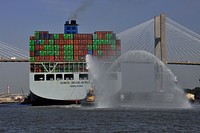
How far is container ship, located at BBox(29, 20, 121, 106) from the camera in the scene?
103 m

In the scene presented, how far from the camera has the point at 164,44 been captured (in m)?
122

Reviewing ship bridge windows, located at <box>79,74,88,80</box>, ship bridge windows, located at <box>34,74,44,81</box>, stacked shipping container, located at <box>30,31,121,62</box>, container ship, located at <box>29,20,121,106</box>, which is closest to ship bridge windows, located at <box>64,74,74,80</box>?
container ship, located at <box>29,20,121,106</box>

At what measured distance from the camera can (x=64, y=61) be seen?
10556 cm

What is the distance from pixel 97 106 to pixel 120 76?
19703mm

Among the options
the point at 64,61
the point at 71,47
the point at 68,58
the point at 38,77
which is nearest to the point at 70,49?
the point at 71,47

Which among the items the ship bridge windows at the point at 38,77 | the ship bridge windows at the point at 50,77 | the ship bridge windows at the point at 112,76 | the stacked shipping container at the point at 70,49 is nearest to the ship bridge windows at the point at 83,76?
the stacked shipping container at the point at 70,49

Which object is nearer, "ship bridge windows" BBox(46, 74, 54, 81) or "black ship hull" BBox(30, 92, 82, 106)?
"black ship hull" BBox(30, 92, 82, 106)

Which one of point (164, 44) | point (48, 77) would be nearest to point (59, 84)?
point (48, 77)

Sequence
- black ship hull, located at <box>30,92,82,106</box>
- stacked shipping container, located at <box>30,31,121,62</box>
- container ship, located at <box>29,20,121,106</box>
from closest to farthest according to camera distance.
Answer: black ship hull, located at <box>30,92,82,106</box> → container ship, located at <box>29,20,121,106</box> → stacked shipping container, located at <box>30,31,121,62</box>

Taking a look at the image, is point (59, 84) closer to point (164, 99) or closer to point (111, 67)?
point (111, 67)

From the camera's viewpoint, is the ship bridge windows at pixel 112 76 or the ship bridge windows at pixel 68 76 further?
the ship bridge windows at pixel 112 76

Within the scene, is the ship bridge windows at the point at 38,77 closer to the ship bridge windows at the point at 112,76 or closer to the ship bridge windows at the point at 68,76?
the ship bridge windows at the point at 68,76

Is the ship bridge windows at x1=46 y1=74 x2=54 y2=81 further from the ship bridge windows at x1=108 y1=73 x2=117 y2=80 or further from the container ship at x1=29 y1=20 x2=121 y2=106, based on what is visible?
the ship bridge windows at x1=108 y1=73 x2=117 y2=80

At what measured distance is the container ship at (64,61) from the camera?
103312mm
